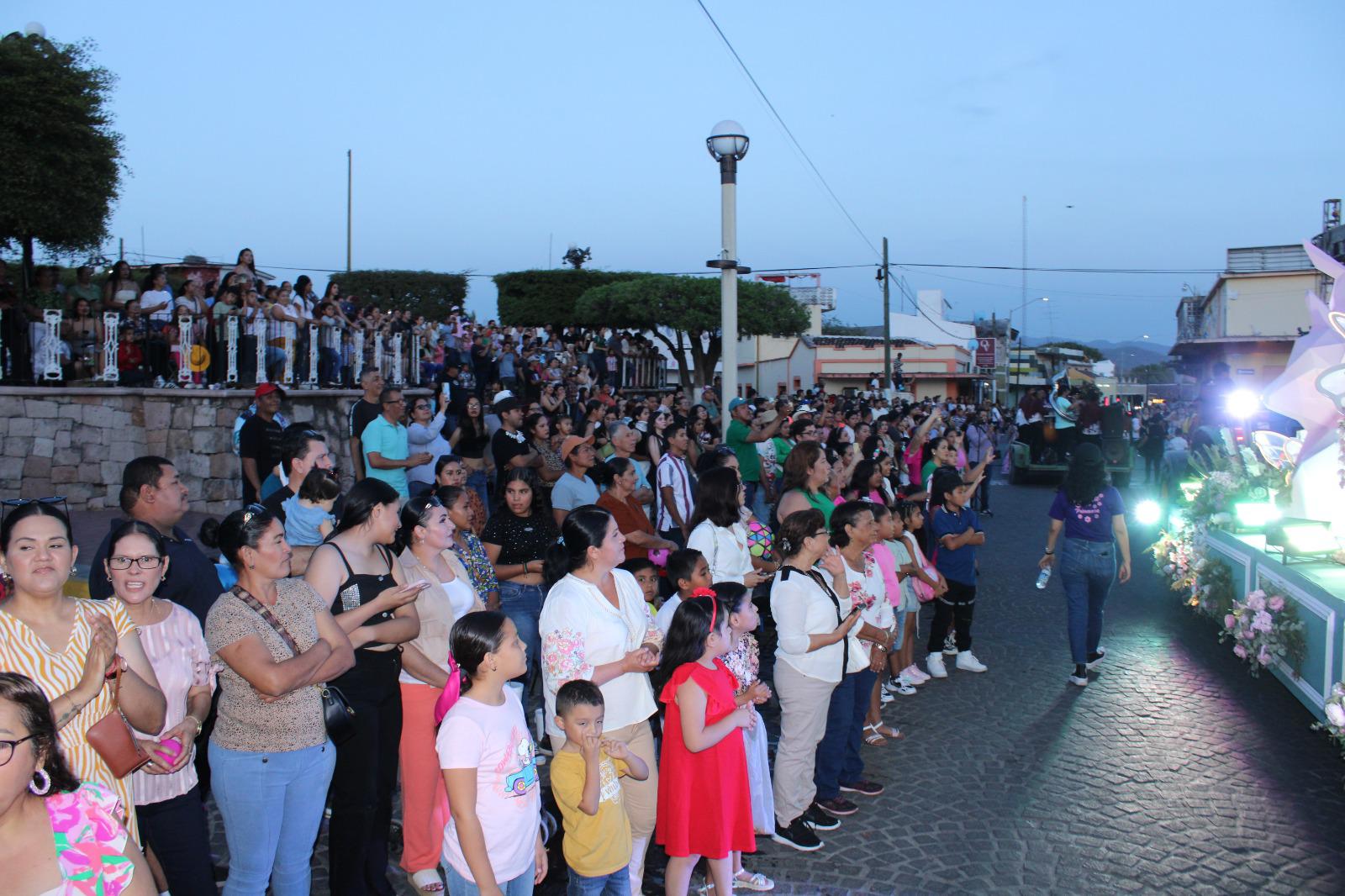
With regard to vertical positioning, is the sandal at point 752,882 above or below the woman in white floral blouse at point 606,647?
below

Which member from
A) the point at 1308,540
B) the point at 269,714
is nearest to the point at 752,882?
the point at 269,714

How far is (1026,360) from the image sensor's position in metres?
74.2

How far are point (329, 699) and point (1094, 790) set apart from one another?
417 cm

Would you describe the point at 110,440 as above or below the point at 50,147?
below

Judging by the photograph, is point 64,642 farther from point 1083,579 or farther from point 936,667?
point 1083,579

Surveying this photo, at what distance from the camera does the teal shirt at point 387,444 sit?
324 inches

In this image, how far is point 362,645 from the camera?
396 centimetres

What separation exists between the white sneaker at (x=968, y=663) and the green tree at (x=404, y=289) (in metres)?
30.5

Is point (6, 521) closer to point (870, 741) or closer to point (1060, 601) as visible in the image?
point (870, 741)

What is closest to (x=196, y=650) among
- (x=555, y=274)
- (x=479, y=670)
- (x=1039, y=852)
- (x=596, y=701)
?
(x=479, y=670)

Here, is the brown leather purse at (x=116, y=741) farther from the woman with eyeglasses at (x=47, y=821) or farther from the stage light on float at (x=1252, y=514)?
the stage light on float at (x=1252, y=514)

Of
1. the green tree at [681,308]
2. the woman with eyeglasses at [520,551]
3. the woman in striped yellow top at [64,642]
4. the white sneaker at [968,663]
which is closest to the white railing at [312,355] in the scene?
the woman with eyeglasses at [520,551]

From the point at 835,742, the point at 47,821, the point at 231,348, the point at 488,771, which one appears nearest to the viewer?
the point at 47,821

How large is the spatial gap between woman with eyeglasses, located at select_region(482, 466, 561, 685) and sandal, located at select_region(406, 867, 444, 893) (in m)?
1.67
